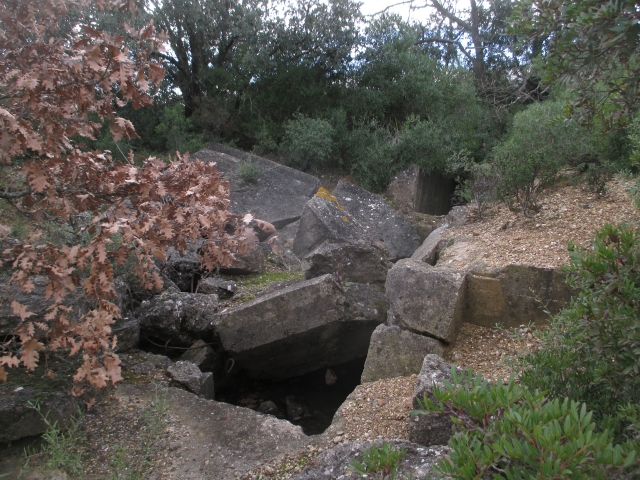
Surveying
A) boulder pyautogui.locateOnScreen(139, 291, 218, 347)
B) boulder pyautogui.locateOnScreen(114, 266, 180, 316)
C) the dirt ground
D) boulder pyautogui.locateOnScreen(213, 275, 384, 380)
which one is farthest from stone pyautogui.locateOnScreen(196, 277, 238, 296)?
the dirt ground

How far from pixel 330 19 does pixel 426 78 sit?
2187mm

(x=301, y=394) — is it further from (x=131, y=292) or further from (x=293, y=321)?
(x=131, y=292)

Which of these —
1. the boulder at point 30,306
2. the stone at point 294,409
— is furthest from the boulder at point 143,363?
the stone at point 294,409

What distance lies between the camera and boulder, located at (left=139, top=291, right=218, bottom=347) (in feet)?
15.8

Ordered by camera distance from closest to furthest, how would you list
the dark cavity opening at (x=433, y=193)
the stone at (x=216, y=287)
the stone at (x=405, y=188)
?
the stone at (x=216, y=287) < the stone at (x=405, y=188) < the dark cavity opening at (x=433, y=193)

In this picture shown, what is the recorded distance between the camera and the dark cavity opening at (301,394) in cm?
489

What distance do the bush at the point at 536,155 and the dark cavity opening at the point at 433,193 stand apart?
392cm

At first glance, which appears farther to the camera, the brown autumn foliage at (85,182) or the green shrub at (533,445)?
the brown autumn foliage at (85,182)

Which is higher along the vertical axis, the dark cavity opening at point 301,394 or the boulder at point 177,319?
the boulder at point 177,319

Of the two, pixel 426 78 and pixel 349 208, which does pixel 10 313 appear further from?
pixel 426 78

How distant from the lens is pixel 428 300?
3.87 metres

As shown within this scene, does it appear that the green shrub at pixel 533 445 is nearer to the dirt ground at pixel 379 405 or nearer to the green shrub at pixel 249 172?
the dirt ground at pixel 379 405

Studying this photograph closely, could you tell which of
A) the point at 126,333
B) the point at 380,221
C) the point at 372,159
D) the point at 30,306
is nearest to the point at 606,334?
the point at 30,306

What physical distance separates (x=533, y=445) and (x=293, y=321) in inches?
136
